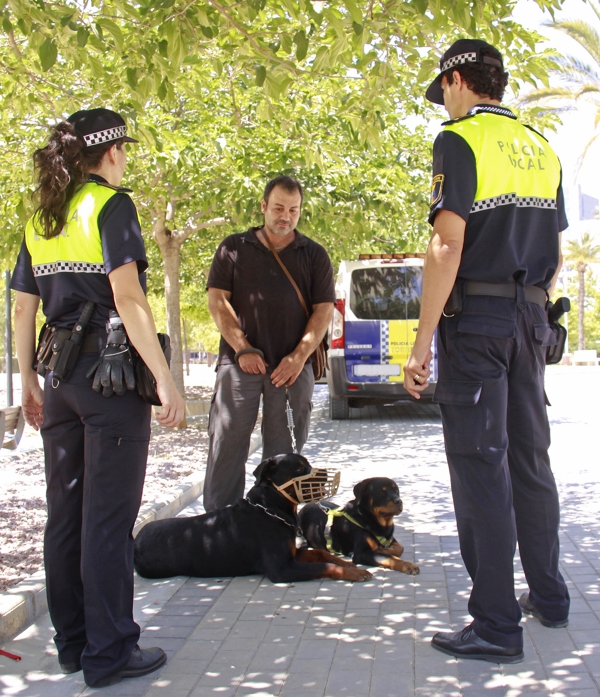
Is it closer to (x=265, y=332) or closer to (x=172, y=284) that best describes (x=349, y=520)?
(x=265, y=332)

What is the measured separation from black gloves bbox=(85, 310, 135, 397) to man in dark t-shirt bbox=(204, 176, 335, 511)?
1925mm

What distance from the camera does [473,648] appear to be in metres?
3.14

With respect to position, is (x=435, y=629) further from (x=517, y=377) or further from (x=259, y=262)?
(x=259, y=262)

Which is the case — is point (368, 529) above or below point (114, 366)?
below

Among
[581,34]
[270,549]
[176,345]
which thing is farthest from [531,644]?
[581,34]

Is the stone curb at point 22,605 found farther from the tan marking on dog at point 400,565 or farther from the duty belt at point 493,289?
the duty belt at point 493,289

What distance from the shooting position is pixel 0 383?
99.9 feet

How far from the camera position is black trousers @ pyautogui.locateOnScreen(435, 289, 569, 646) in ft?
10.2

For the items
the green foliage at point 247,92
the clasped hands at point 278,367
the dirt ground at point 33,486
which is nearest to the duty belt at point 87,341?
the green foliage at point 247,92

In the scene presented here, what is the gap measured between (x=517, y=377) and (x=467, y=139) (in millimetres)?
1010

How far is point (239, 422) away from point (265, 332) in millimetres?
618

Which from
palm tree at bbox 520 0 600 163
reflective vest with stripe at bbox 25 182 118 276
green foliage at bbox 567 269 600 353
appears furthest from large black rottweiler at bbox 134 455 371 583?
green foliage at bbox 567 269 600 353

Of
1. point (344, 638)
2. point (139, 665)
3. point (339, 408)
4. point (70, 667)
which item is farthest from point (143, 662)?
point (339, 408)

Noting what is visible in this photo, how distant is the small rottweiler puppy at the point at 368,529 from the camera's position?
4.57m
